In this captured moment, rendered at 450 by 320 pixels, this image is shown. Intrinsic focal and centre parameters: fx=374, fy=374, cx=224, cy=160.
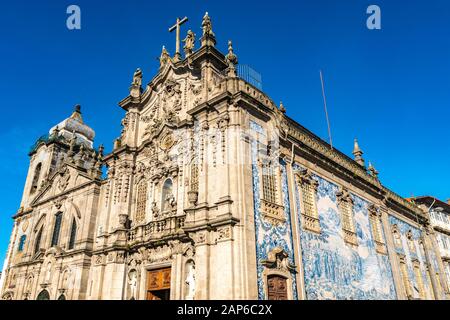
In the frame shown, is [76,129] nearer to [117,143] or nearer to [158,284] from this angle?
[117,143]

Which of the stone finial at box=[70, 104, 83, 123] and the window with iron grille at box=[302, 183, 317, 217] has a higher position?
the stone finial at box=[70, 104, 83, 123]

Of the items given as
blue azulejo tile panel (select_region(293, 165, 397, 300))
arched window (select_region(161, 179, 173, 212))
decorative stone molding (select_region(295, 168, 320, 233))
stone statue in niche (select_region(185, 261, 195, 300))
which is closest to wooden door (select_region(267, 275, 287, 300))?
blue azulejo tile panel (select_region(293, 165, 397, 300))

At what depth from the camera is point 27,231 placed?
27.3 m

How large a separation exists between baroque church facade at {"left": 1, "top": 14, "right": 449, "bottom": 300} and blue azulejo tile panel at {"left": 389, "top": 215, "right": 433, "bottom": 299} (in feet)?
0.62

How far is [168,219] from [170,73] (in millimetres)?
8387

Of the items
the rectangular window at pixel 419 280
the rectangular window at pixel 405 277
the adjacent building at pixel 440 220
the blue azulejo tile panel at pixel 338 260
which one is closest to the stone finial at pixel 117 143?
the blue azulejo tile panel at pixel 338 260

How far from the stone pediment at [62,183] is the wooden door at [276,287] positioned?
14.2 m

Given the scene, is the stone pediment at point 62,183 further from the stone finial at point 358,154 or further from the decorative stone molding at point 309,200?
the stone finial at point 358,154

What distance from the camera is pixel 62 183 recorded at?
2594 centimetres

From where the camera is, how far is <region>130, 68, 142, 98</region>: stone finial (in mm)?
22672

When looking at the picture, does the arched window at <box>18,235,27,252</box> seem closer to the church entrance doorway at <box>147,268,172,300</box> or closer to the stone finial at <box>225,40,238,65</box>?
the church entrance doorway at <box>147,268,172,300</box>

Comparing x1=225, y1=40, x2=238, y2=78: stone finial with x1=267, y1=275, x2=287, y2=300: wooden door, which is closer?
x1=267, y1=275, x2=287, y2=300: wooden door

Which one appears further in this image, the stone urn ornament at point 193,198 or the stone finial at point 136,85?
the stone finial at point 136,85

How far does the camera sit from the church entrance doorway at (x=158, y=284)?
15.9 m
